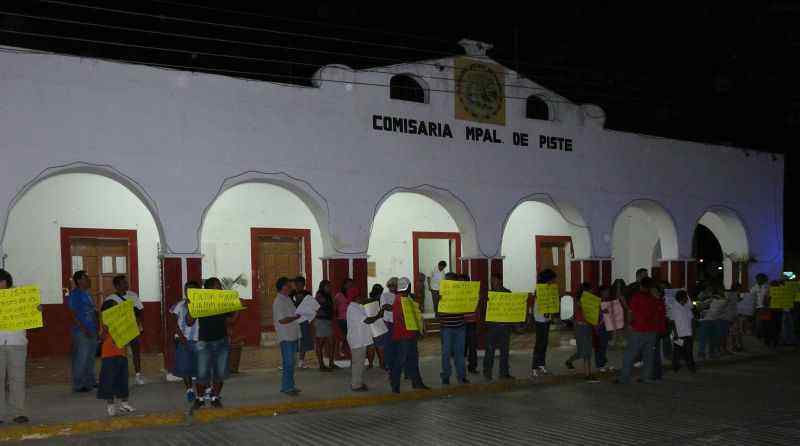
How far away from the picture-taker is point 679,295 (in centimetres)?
1307

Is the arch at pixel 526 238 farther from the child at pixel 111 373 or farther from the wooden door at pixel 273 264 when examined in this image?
the child at pixel 111 373

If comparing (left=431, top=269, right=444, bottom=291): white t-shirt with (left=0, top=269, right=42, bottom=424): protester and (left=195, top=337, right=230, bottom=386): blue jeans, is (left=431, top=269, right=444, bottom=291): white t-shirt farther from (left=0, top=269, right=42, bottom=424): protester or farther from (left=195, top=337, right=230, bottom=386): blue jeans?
(left=0, top=269, right=42, bottom=424): protester

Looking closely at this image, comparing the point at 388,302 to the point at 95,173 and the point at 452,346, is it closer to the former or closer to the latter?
the point at 452,346

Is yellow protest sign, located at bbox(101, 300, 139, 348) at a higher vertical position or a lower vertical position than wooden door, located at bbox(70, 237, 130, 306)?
lower

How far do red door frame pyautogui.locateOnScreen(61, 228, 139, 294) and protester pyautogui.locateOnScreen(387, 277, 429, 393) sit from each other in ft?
22.4

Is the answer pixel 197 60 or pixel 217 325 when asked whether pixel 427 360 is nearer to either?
pixel 217 325

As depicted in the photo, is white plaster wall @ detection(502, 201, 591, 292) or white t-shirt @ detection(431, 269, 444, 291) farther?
white plaster wall @ detection(502, 201, 591, 292)

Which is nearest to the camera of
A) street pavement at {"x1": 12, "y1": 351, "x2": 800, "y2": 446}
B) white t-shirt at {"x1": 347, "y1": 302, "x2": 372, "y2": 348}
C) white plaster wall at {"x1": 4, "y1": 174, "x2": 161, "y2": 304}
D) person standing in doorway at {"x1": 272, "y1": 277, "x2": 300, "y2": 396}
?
street pavement at {"x1": 12, "y1": 351, "x2": 800, "y2": 446}

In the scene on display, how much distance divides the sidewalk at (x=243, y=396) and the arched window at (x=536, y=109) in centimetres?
641

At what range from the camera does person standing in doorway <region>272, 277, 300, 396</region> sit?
425 inches

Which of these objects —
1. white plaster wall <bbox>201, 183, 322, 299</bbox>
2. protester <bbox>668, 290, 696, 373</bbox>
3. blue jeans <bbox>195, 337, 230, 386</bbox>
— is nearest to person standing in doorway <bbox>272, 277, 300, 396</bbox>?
blue jeans <bbox>195, 337, 230, 386</bbox>

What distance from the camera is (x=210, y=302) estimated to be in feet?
31.7

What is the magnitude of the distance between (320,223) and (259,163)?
1656mm

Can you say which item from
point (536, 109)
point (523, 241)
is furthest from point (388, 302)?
point (536, 109)
